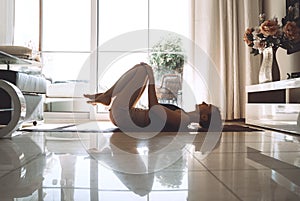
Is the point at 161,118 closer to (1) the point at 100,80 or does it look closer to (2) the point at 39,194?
(2) the point at 39,194

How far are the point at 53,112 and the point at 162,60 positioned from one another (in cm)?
167

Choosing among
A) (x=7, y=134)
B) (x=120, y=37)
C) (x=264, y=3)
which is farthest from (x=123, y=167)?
(x=120, y=37)

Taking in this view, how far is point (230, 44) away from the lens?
15.6 ft

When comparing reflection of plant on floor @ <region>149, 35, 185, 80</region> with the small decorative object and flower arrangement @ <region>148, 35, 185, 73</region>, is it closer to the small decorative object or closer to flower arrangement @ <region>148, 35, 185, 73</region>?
flower arrangement @ <region>148, 35, 185, 73</region>

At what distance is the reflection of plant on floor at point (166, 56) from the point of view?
537 centimetres

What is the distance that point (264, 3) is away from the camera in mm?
4766

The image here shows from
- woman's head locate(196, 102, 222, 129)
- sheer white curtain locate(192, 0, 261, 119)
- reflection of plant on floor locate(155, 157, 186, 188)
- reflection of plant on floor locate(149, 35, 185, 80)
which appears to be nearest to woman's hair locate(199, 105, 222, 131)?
woman's head locate(196, 102, 222, 129)

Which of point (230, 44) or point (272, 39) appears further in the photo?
point (230, 44)

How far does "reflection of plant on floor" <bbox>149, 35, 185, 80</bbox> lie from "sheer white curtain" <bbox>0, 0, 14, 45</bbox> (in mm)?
1892

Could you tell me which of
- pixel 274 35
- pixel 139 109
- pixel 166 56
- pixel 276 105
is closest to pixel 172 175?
pixel 139 109

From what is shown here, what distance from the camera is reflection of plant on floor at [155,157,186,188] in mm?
1114

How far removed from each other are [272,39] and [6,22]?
3342mm

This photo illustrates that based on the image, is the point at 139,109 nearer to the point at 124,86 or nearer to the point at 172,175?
the point at 124,86

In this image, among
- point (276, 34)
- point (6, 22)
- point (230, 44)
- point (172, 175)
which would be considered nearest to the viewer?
point (172, 175)
